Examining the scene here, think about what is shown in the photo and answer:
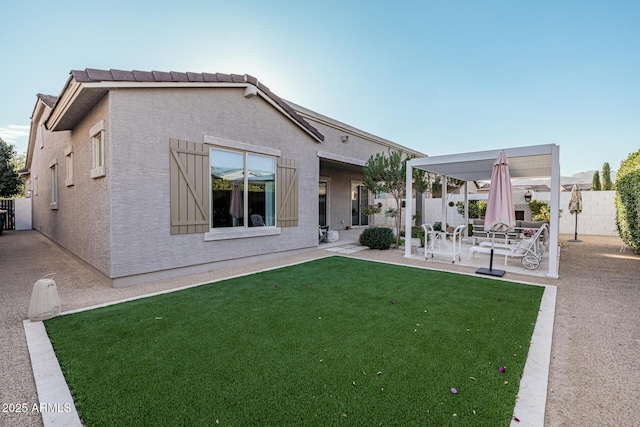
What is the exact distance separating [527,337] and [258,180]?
680 centimetres

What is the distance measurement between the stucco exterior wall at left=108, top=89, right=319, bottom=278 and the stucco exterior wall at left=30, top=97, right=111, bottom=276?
0.32 metres

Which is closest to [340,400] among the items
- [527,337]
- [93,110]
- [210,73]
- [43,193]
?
[527,337]

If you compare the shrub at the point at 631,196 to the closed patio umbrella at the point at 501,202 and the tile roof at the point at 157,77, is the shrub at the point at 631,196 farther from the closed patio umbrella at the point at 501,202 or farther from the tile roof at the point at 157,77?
the tile roof at the point at 157,77

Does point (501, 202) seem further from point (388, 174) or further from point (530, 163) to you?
point (388, 174)

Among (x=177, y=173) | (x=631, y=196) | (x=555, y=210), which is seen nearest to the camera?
(x=177, y=173)

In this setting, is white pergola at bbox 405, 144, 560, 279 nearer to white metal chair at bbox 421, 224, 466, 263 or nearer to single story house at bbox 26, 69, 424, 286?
white metal chair at bbox 421, 224, 466, 263

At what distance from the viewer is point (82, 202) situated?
25.3 ft

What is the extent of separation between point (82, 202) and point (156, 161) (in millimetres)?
3342

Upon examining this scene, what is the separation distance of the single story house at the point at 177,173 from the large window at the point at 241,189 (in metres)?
0.03

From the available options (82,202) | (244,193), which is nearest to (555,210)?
(244,193)

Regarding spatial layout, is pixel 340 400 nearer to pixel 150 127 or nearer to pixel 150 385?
pixel 150 385

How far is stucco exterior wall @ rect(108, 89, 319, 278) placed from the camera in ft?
18.7

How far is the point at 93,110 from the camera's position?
676 cm

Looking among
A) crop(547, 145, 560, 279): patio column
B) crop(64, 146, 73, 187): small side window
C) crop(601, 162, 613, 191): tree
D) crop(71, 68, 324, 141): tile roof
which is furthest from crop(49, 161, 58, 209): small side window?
crop(601, 162, 613, 191): tree
